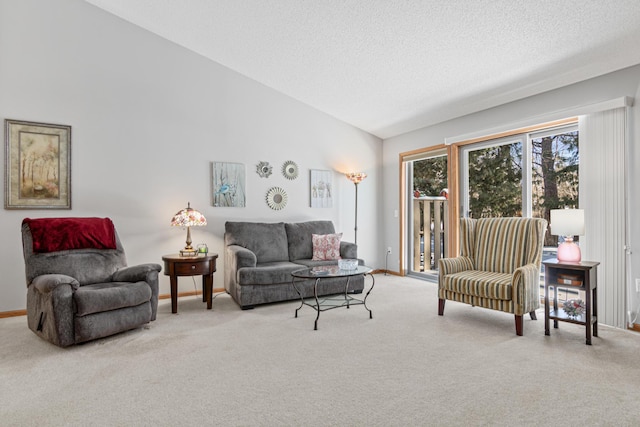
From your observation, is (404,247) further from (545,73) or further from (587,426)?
(587,426)

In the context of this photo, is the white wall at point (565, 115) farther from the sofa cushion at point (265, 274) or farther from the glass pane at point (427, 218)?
the sofa cushion at point (265, 274)

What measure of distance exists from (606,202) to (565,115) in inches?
36.3

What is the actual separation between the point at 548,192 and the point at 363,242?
284 cm

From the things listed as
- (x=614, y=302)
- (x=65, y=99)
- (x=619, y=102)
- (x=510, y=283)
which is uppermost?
(x=65, y=99)

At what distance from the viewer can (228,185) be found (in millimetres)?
4945

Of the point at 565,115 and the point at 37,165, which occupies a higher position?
the point at 565,115

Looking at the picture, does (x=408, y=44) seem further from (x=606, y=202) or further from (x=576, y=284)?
(x=576, y=284)

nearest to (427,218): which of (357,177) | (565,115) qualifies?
(357,177)

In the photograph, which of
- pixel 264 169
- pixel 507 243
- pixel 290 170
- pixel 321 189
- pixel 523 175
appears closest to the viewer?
pixel 507 243

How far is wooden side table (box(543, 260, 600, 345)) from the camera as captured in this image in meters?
2.94

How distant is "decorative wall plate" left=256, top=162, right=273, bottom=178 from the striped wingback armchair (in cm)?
268

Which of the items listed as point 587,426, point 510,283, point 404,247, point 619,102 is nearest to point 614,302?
point 510,283

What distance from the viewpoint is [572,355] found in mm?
2662

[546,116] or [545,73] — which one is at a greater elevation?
[545,73]
